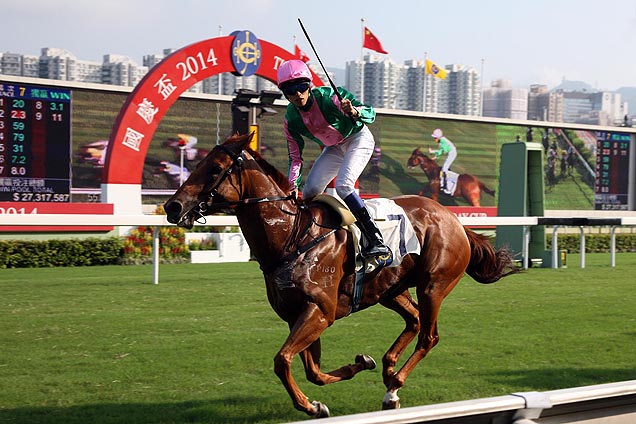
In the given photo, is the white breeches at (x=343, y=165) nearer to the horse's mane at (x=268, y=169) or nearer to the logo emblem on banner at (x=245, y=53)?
the horse's mane at (x=268, y=169)

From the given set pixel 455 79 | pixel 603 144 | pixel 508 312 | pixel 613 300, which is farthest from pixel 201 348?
pixel 455 79

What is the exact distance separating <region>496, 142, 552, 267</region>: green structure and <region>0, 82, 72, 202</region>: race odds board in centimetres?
916

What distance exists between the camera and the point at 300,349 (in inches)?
146

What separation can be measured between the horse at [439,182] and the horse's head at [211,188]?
18917mm

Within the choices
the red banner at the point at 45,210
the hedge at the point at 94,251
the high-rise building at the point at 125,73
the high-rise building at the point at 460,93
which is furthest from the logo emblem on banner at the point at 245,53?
the high-rise building at the point at 460,93

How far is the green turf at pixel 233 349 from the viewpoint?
4211 millimetres

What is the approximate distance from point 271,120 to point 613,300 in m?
13.2

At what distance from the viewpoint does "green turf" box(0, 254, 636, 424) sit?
4.21 metres

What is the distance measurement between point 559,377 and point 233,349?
2168mm

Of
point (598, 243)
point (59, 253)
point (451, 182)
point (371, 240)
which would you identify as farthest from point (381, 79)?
point (371, 240)

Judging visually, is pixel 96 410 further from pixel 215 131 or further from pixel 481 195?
pixel 481 195

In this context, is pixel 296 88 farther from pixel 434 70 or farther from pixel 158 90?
pixel 434 70

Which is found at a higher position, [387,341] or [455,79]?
[455,79]

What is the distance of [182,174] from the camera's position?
1939cm
